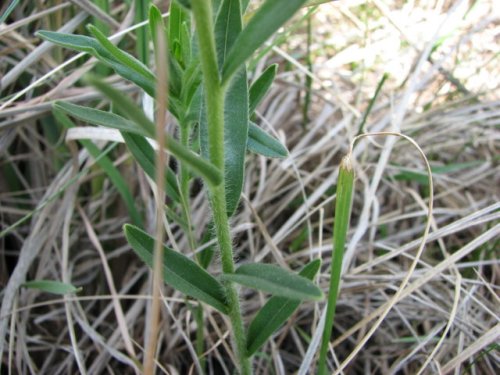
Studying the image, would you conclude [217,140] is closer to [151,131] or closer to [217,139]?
[217,139]

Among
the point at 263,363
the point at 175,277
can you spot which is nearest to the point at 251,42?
the point at 175,277

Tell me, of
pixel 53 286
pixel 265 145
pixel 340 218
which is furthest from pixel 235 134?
pixel 53 286

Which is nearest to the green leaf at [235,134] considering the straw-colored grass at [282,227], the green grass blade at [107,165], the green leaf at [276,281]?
the green leaf at [276,281]

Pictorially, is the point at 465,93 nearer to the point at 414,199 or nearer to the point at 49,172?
the point at 414,199

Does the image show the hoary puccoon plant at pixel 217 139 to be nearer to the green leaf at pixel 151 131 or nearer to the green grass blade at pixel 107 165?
the green leaf at pixel 151 131

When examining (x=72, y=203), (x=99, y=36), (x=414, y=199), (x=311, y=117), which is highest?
(x=99, y=36)

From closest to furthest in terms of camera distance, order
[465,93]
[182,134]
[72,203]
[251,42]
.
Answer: [251,42] → [182,134] → [72,203] → [465,93]
